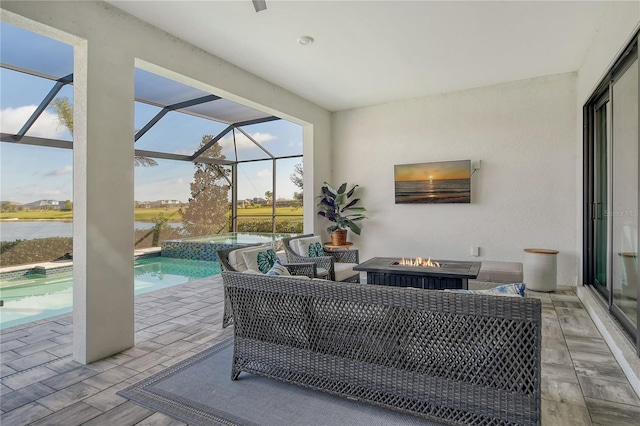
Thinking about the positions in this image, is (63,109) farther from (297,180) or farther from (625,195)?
(625,195)

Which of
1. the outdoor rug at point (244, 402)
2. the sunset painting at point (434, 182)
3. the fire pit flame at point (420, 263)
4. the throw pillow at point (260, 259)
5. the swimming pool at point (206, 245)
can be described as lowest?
the outdoor rug at point (244, 402)

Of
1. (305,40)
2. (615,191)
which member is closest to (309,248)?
(305,40)

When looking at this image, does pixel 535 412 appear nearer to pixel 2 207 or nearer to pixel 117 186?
pixel 117 186

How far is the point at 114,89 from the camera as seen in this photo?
9.86 feet

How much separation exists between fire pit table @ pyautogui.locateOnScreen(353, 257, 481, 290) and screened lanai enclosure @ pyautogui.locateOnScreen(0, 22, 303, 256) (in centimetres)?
329

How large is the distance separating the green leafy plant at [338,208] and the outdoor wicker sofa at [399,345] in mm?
3832

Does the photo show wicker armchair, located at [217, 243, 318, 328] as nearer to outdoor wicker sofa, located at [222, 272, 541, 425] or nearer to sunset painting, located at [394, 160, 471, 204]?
outdoor wicker sofa, located at [222, 272, 541, 425]

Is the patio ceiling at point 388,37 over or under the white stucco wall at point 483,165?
over

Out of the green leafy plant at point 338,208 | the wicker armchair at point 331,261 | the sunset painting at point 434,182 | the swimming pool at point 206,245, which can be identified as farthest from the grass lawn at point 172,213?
the wicker armchair at point 331,261

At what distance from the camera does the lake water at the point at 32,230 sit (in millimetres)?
7250

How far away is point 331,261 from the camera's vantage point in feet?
13.6

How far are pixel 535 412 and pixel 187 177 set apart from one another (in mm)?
10504

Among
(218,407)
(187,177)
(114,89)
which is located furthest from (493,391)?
(187,177)

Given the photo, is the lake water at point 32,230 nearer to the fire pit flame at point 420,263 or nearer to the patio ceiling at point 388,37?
the patio ceiling at point 388,37
